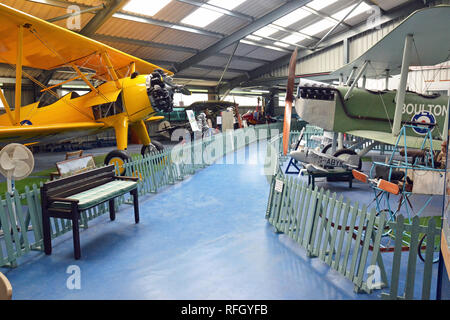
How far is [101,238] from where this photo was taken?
4277 millimetres

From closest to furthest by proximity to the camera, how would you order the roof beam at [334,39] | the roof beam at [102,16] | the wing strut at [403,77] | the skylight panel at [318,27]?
the wing strut at [403,77]
the roof beam at [102,16]
the roof beam at [334,39]
the skylight panel at [318,27]

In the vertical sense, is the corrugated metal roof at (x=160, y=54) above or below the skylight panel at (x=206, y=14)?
below

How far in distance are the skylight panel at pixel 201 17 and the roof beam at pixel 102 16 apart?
3.87 metres

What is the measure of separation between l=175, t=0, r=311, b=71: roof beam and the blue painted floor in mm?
11054

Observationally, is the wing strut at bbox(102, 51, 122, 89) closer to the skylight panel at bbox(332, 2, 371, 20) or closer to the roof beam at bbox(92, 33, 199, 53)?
the roof beam at bbox(92, 33, 199, 53)

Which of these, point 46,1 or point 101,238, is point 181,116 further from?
point 101,238

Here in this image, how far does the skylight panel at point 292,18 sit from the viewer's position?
15.3m

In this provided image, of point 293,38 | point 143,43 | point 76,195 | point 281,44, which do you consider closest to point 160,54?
point 143,43

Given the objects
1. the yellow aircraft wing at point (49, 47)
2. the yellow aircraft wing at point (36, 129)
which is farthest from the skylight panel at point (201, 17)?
the yellow aircraft wing at point (36, 129)

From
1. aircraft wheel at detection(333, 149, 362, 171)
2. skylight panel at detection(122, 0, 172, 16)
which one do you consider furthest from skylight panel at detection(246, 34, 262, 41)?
aircraft wheel at detection(333, 149, 362, 171)

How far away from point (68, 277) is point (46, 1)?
8.98m

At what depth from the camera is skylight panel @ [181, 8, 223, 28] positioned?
41.4 ft

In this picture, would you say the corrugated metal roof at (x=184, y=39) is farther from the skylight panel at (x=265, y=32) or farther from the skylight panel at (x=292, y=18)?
the skylight panel at (x=292, y=18)
